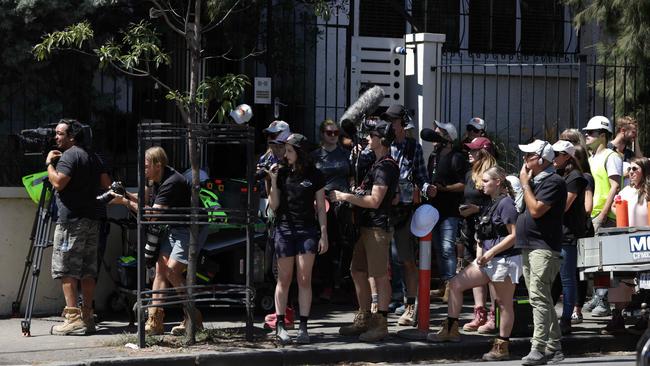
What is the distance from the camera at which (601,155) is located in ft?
36.0

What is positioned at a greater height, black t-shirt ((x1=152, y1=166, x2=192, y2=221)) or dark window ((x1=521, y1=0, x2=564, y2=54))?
dark window ((x1=521, y1=0, x2=564, y2=54))

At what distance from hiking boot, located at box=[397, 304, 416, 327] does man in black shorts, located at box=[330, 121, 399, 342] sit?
0.84 m

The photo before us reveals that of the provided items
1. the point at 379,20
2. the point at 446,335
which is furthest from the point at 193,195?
the point at 379,20

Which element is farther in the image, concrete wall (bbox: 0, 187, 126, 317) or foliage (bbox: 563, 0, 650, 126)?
foliage (bbox: 563, 0, 650, 126)

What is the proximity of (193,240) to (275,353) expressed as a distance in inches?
48.7

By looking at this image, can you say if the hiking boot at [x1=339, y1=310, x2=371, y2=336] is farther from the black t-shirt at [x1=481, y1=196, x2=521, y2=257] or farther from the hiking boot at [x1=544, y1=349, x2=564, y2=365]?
the hiking boot at [x1=544, y1=349, x2=564, y2=365]

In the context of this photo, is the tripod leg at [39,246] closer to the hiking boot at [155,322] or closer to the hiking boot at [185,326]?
the hiking boot at [155,322]

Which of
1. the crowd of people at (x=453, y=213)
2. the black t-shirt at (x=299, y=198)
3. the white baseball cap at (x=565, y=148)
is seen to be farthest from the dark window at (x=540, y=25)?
the black t-shirt at (x=299, y=198)

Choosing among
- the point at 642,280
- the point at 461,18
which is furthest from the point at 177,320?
the point at 461,18

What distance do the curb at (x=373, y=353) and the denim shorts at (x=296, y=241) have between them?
2.78 ft

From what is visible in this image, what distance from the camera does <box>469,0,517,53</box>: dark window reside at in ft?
53.4

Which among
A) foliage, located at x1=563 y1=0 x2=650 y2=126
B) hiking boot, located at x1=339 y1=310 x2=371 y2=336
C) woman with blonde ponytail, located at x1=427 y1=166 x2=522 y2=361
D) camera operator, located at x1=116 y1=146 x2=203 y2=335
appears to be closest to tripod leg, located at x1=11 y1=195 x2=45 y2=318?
camera operator, located at x1=116 y1=146 x2=203 y2=335

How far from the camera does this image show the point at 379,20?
1571cm

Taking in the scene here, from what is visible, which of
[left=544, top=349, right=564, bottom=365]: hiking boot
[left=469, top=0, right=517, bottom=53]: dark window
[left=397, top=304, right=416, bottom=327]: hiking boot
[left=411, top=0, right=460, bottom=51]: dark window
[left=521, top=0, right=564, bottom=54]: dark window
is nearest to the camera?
[left=544, top=349, right=564, bottom=365]: hiking boot
